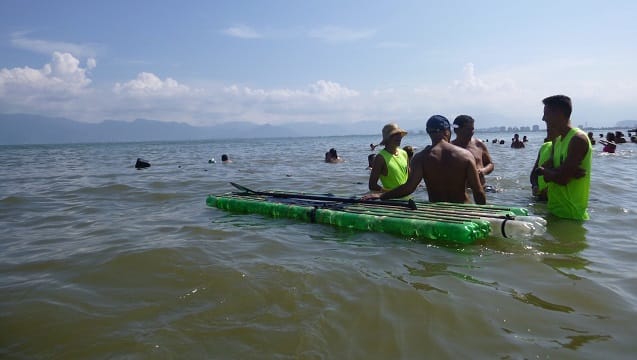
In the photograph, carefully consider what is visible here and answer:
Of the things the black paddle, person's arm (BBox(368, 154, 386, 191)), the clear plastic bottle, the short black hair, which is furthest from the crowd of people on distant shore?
the short black hair

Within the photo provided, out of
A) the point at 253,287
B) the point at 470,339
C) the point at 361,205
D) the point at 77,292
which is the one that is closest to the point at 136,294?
the point at 77,292

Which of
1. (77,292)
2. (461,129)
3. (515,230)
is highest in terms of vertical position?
(461,129)

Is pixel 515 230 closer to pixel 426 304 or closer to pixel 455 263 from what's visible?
pixel 455 263

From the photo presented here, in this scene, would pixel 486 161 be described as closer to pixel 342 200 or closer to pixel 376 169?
pixel 376 169

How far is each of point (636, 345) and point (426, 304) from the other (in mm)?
1310

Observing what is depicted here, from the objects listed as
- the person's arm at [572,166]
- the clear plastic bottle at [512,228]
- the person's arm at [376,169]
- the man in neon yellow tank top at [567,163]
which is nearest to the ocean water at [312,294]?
the clear plastic bottle at [512,228]

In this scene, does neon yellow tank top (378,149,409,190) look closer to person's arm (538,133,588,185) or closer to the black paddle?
the black paddle

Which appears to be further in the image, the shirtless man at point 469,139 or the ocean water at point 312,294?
the shirtless man at point 469,139

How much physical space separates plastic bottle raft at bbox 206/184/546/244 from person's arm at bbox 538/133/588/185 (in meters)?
0.59

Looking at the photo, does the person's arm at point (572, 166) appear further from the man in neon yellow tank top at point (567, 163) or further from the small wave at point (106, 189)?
the small wave at point (106, 189)

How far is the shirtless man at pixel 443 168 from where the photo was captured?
537 cm

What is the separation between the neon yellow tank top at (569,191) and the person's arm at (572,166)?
0.23 feet

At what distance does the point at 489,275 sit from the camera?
12.6 feet

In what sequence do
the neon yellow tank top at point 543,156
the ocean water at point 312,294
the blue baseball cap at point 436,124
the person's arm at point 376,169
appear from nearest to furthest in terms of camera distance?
1. the ocean water at point 312,294
2. the blue baseball cap at point 436,124
3. the neon yellow tank top at point 543,156
4. the person's arm at point 376,169
